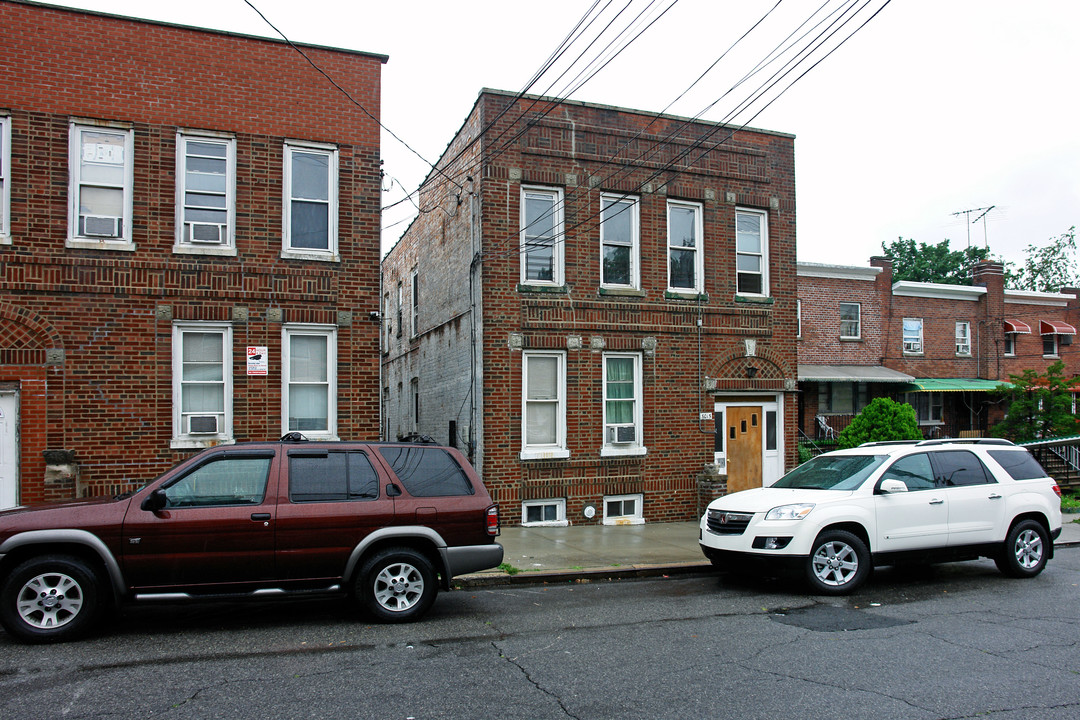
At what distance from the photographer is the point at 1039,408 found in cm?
2369

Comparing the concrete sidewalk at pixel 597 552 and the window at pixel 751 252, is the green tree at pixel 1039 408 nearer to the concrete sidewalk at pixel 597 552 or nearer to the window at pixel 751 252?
the concrete sidewalk at pixel 597 552

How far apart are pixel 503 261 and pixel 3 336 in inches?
297

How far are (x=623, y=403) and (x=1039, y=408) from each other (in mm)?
16070

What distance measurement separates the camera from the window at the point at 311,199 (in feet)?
41.1

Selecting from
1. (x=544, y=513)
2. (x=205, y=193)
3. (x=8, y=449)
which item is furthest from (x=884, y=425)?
(x=8, y=449)

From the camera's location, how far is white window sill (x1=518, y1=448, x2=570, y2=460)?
1387cm

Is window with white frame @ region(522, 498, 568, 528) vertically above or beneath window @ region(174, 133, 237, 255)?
beneath

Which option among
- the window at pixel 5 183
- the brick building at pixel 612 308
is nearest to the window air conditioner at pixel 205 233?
the window at pixel 5 183

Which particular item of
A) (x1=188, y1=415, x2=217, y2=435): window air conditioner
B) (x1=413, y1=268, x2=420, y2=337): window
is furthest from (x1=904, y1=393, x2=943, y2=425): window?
(x1=188, y1=415, x2=217, y2=435): window air conditioner

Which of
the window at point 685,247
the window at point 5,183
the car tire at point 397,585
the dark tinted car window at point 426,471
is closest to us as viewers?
the car tire at point 397,585

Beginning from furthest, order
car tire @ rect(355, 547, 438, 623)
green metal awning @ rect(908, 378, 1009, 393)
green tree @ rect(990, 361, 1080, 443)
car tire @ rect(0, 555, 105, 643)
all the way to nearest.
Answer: green metal awning @ rect(908, 378, 1009, 393) < green tree @ rect(990, 361, 1080, 443) < car tire @ rect(355, 547, 438, 623) < car tire @ rect(0, 555, 105, 643)

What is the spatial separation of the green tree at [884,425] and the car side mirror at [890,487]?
863 cm

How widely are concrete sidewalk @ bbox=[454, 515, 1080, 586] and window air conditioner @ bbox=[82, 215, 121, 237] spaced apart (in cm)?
733

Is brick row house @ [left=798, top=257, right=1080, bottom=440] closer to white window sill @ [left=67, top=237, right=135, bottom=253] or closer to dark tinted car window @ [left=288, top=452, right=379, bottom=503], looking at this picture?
white window sill @ [left=67, top=237, right=135, bottom=253]
